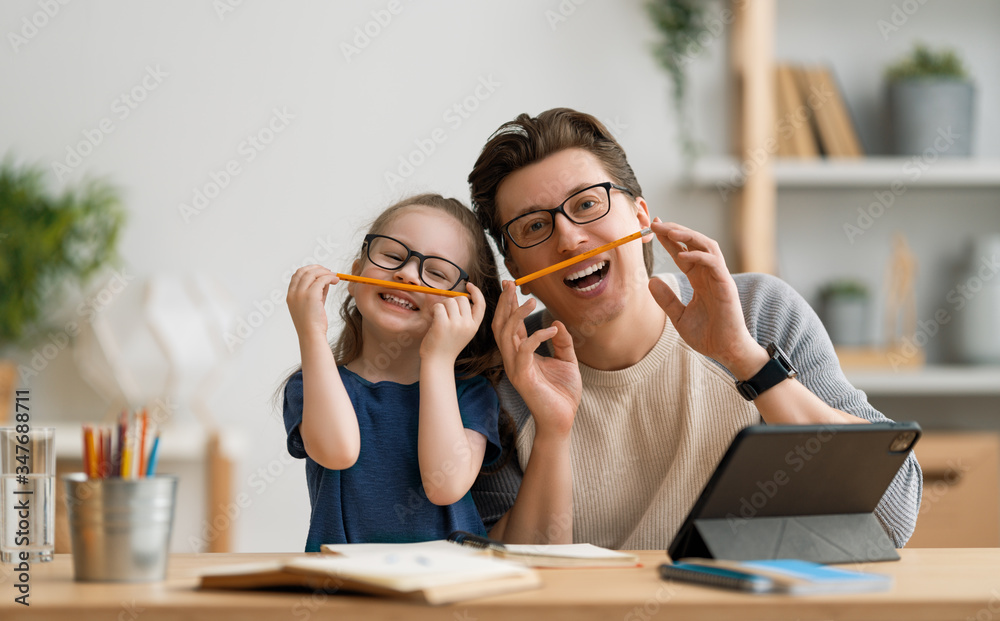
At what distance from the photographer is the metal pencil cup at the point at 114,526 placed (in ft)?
2.76

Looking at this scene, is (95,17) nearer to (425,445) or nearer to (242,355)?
(242,355)

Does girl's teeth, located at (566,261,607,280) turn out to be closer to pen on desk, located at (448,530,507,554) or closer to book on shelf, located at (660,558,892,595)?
pen on desk, located at (448,530,507,554)

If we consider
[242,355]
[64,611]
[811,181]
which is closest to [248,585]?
[64,611]

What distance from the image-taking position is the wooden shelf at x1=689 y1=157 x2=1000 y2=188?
9.04 feet

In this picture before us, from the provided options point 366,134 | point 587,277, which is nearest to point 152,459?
point 587,277

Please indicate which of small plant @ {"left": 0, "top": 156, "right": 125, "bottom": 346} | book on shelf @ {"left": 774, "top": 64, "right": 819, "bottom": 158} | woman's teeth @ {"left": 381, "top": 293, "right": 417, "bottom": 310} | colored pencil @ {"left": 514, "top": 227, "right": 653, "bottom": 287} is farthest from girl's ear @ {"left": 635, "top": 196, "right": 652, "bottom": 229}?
small plant @ {"left": 0, "top": 156, "right": 125, "bottom": 346}

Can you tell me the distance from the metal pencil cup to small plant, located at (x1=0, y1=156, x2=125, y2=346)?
80.4 inches

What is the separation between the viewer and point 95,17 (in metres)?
2.90

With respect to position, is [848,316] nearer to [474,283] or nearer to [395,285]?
[474,283]

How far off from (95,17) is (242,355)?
121 cm

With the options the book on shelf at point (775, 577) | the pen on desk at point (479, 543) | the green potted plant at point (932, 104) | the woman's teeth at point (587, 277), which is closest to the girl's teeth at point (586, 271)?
the woman's teeth at point (587, 277)

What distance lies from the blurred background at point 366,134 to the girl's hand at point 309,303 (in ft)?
5.12

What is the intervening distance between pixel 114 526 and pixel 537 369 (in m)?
0.76

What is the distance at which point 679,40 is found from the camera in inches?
114
